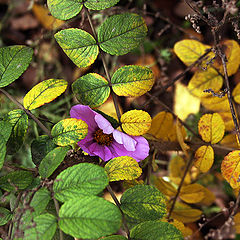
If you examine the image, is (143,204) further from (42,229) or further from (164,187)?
(164,187)

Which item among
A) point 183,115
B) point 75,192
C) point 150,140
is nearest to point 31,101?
point 75,192

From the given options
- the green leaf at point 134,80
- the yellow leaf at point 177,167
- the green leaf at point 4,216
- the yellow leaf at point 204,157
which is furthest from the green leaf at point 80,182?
the yellow leaf at point 177,167

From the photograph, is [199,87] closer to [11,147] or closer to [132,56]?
[11,147]

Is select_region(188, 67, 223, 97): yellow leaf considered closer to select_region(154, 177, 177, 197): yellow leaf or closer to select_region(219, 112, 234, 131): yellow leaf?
select_region(219, 112, 234, 131): yellow leaf

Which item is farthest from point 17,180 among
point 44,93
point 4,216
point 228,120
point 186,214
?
point 228,120

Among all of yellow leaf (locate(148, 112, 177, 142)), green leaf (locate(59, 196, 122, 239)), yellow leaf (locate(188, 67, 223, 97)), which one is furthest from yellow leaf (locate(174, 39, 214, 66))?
green leaf (locate(59, 196, 122, 239))

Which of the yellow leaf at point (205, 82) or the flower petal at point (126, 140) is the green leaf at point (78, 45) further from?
the yellow leaf at point (205, 82)
